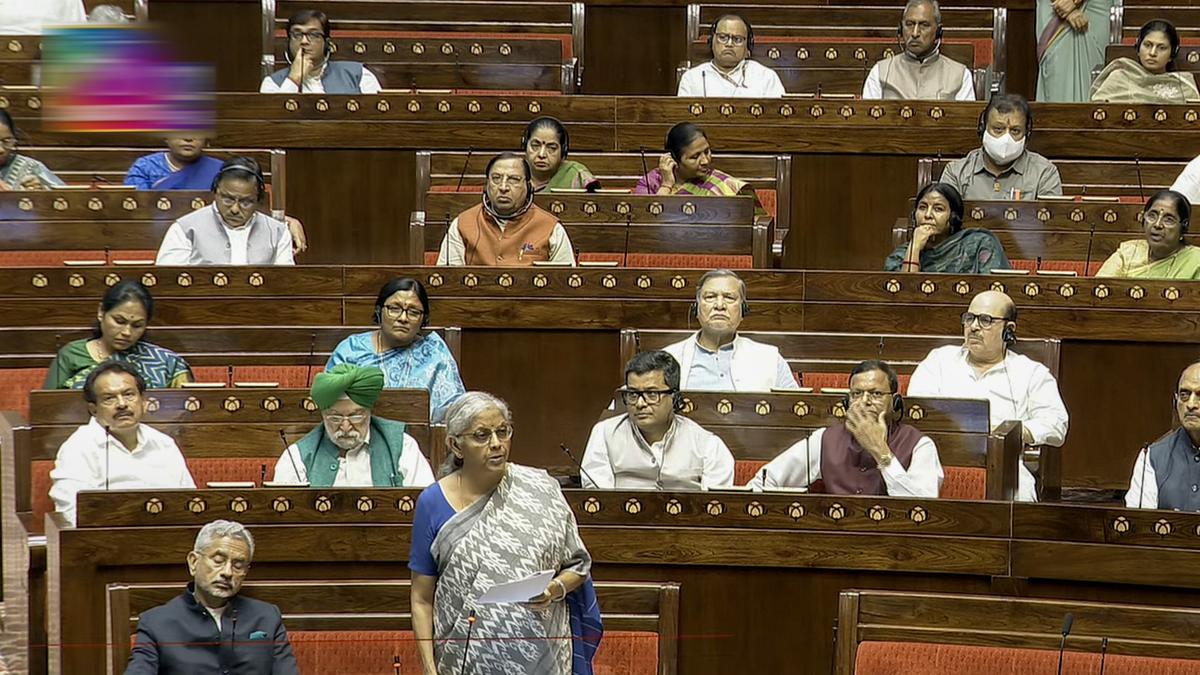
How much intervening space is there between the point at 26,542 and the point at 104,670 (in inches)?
16.3

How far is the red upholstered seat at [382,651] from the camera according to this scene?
3.02m

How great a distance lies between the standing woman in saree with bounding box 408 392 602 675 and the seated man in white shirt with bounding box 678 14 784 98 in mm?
3057

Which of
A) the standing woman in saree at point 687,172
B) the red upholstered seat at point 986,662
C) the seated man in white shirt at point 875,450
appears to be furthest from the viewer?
the standing woman in saree at point 687,172

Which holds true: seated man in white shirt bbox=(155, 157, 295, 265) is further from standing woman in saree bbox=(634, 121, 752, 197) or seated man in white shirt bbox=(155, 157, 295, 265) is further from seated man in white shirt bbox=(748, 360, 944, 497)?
seated man in white shirt bbox=(748, 360, 944, 497)

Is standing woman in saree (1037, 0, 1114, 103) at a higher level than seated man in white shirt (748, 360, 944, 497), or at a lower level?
higher

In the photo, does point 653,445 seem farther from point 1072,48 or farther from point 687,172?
point 1072,48

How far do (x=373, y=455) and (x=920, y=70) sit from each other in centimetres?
266

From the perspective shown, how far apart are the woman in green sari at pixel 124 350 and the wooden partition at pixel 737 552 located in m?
0.70

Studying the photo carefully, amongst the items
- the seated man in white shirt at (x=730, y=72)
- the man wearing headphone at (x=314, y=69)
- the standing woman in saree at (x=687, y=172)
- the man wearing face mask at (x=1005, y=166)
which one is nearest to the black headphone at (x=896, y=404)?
the standing woman in saree at (x=687, y=172)

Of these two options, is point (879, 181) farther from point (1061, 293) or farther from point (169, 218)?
point (169, 218)

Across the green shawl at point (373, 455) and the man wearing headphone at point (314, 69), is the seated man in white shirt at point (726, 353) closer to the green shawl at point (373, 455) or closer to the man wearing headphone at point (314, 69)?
the green shawl at point (373, 455)

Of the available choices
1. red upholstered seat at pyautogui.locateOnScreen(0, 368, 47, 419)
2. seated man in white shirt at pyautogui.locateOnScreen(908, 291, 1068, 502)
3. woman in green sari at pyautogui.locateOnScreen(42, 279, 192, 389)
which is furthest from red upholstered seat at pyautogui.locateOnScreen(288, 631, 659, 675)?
red upholstered seat at pyautogui.locateOnScreen(0, 368, 47, 419)

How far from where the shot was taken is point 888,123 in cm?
541

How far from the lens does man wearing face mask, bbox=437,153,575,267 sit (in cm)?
471
